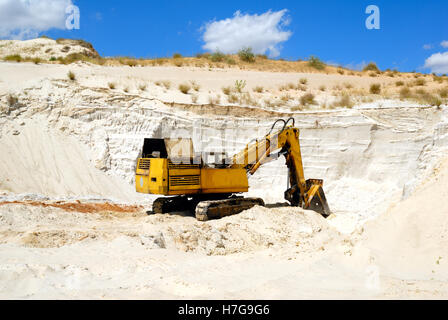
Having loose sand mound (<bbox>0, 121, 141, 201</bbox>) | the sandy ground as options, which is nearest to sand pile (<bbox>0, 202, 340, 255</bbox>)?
the sandy ground

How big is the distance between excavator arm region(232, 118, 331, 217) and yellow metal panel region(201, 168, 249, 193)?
31cm

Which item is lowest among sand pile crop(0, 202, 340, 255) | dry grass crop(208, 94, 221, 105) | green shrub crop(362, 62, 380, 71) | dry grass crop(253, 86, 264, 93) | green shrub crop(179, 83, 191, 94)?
sand pile crop(0, 202, 340, 255)

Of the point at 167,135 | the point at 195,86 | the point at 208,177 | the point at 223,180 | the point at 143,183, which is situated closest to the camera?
the point at 143,183

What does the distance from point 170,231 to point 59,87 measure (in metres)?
10.5

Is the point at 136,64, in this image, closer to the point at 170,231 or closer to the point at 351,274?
the point at 170,231

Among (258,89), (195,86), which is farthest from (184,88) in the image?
(258,89)

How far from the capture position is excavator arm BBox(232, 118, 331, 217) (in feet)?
38.3

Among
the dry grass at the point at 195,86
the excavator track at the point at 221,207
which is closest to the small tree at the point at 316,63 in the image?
the dry grass at the point at 195,86

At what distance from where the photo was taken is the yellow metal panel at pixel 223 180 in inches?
424

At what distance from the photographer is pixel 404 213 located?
25.8 ft

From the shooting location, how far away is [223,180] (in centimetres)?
1112

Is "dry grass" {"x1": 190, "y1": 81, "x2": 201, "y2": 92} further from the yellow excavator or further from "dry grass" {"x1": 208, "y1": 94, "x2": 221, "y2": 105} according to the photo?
the yellow excavator

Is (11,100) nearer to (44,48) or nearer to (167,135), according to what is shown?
(167,135)

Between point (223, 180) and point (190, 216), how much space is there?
137 centimetres
